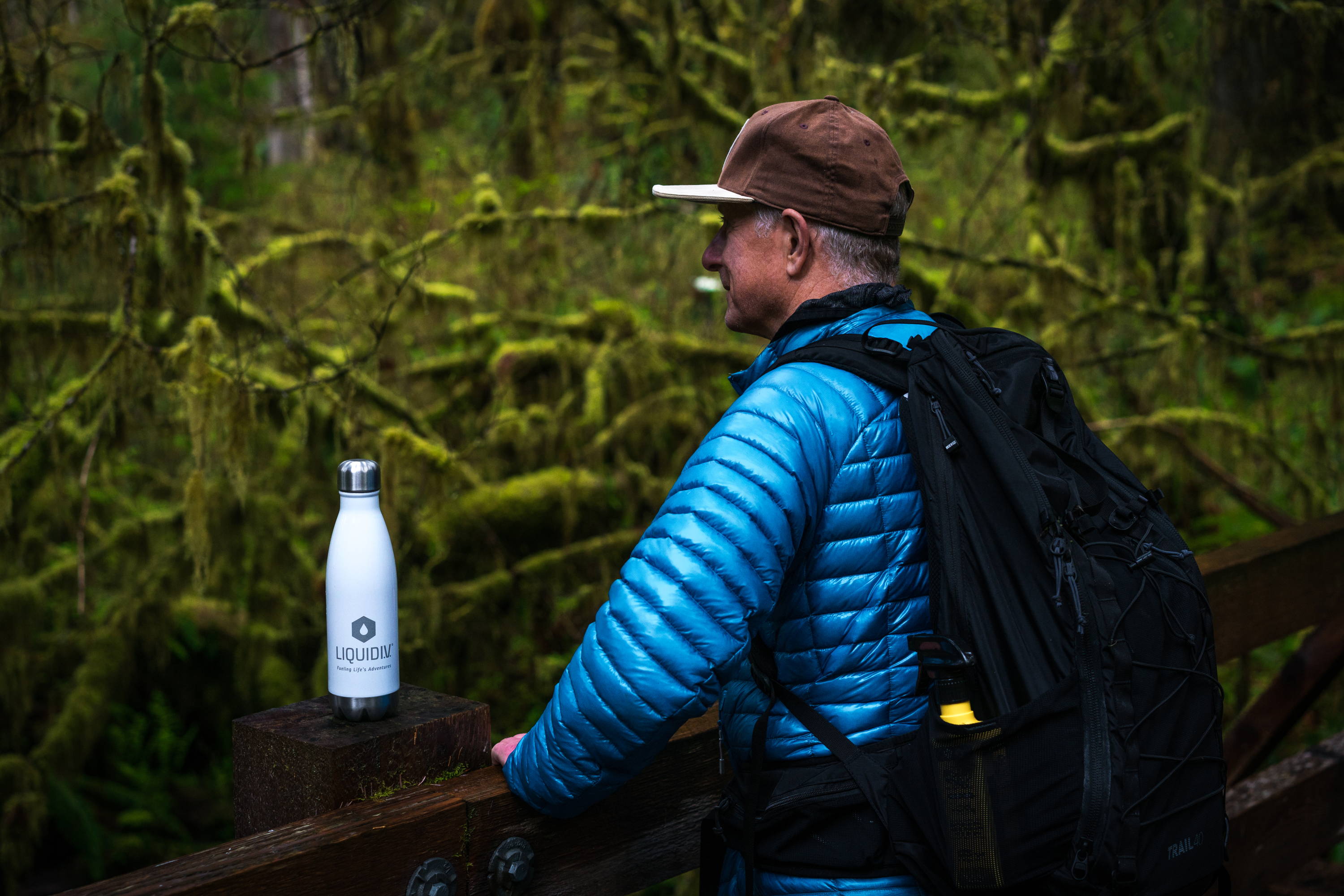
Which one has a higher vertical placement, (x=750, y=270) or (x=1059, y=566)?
(x=750, y=270)

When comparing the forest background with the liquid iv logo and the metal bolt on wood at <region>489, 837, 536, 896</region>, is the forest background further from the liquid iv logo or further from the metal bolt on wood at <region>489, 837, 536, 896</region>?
the metal bolt on wood at <region>489, 837, 536, 896</region>

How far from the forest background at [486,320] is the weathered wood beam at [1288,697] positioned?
5.44 ft

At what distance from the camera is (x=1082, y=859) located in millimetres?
1438

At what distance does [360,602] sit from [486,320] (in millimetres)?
4691

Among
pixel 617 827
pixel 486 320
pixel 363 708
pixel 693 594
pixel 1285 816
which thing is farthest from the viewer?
pixel 486 320

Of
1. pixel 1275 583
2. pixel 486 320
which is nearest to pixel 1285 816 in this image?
pixel 1275 583

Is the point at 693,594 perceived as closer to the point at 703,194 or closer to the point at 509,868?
the point at 509,868

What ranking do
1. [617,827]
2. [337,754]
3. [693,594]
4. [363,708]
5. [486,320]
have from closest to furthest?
[693,594]
[337,754]
[363,708]
[617,827]
[486,320]

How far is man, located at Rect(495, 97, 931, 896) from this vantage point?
1438 millimetres

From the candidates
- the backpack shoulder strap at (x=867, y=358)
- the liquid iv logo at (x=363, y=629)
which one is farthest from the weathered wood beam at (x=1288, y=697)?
the liquid iv logo at (x=363, y=629)

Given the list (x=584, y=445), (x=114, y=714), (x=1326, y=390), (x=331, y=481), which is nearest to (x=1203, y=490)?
(x=1326, y=390)

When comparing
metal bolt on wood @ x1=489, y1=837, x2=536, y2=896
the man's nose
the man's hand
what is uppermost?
the man's nose

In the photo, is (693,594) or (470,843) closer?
(693,594)

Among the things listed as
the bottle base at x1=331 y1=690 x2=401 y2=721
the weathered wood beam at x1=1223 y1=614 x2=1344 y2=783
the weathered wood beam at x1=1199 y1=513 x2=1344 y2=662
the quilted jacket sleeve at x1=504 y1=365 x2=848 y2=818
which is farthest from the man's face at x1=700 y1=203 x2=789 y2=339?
the weathered wood beam at x1=1223 y1=614 x2=1344 y2=783
